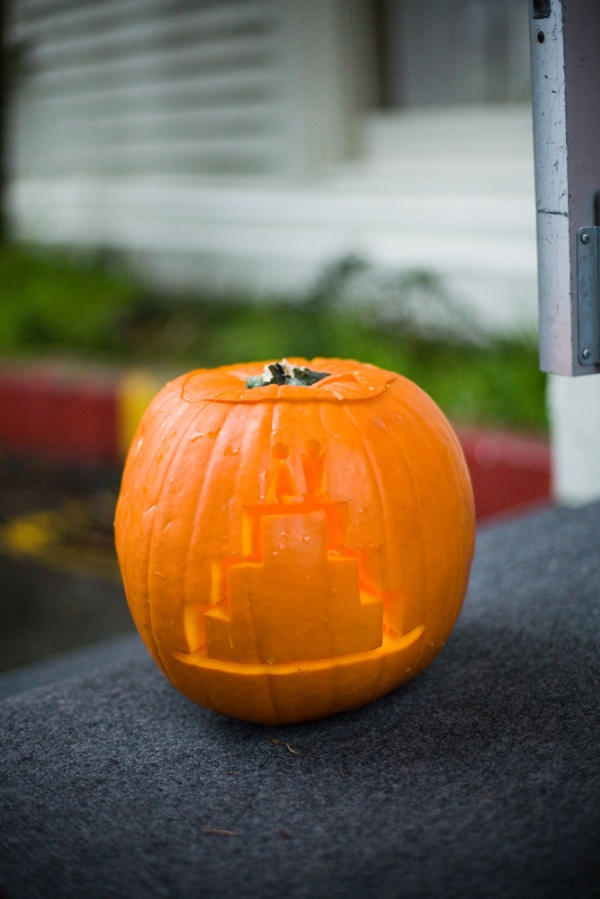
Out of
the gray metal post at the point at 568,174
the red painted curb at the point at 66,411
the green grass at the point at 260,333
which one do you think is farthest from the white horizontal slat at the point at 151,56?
the gray metal post at the point at 568,174

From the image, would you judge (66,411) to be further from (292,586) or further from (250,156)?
(292,586)

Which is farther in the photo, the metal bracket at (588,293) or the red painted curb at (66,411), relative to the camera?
the red painted curb at (66,411)

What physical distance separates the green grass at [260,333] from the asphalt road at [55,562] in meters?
0.91

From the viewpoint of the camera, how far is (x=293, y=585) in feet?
5.72

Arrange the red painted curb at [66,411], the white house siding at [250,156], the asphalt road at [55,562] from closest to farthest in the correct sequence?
the asphalt road at [55,562], the white house siding at [250,156], the red painted curb at [66,411]

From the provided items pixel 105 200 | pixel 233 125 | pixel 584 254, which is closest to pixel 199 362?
pixel 233 125

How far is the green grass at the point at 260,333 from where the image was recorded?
14.1 feet

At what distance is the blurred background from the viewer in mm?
4312

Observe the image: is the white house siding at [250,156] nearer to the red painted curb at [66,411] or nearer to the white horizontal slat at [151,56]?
the white horizontal slat at [151,56]

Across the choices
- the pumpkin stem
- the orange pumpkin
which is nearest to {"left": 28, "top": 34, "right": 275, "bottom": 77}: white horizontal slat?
the pumpkin stem

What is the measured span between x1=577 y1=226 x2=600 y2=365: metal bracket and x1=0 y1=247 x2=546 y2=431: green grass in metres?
1.99

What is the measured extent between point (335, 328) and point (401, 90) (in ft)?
5.66

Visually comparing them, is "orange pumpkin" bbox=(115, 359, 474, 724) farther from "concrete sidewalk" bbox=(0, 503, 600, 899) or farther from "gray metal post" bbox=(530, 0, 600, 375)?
"gray metal post" bbox=(530, 0, 600, 375)

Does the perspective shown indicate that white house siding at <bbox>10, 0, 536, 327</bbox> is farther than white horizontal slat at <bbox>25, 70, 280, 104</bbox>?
No
